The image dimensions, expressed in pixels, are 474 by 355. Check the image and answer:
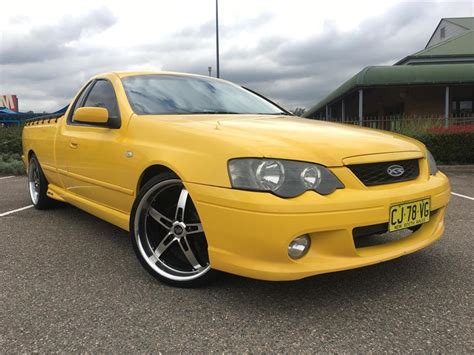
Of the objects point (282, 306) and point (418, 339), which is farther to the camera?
point (282, 306)

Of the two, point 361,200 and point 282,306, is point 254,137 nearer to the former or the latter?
point 361,200

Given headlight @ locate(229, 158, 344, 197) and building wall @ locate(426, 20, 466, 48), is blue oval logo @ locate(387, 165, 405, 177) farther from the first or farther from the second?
building wall @ locate(426, 20, 466, 48)

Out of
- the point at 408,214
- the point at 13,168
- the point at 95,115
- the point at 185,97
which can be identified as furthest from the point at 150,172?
the point at 13,168

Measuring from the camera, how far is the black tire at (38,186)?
4930mm

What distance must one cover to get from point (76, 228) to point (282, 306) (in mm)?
2571

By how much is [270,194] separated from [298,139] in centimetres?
46

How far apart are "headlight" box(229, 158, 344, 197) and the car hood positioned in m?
0.04

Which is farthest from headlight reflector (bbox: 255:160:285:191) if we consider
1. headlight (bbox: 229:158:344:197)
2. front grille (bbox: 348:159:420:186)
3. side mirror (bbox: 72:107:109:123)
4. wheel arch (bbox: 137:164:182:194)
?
side mirror (bbox: 72:107:109:123)

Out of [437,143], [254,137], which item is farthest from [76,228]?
[437,143]

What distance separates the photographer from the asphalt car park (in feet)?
6.72

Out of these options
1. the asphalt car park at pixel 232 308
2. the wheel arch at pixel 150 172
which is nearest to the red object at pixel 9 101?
the asphalt car park at pixel 232 308

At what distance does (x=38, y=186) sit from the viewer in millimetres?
5109

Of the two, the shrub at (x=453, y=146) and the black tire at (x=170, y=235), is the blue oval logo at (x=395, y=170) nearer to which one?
the black tire at (x=170, y=235)

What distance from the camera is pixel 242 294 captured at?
2.57m
